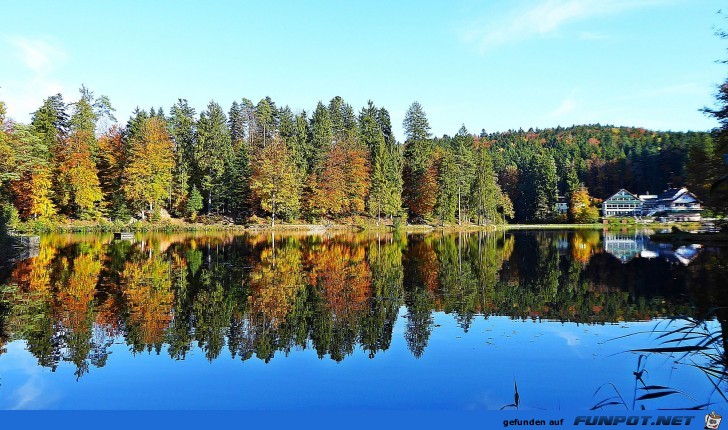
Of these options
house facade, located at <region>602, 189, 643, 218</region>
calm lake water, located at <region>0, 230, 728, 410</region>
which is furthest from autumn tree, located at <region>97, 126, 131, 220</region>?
house facade, located at <region>602, 189, 643, 218</region>

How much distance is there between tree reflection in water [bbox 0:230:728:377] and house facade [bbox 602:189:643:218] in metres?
87.8

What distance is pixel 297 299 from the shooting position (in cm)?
1490

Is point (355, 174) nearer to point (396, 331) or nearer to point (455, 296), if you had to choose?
point (455, 296)

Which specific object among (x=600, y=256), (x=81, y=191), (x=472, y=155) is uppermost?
(x=472, y=155)

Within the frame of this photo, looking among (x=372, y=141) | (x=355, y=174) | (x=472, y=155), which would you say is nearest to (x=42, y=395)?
(x=355, y=174)

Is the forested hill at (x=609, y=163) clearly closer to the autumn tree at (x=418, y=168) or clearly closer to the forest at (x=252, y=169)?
the forest at (x=252, y=169)

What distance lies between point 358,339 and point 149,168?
181 feet

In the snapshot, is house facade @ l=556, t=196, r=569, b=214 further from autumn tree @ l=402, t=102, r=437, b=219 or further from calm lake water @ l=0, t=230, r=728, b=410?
calm lake water @ l=0, t=230, r=728, b=410

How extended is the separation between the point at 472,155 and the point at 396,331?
247 ft

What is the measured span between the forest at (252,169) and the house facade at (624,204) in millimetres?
17054

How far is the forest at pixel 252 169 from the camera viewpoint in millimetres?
54812

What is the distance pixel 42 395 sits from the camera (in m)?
7.50

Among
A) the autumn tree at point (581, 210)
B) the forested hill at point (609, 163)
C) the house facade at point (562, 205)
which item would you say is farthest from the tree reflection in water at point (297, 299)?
the forested hill at point (609, 163)

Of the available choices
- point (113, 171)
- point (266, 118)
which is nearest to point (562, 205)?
point (266, 118)
